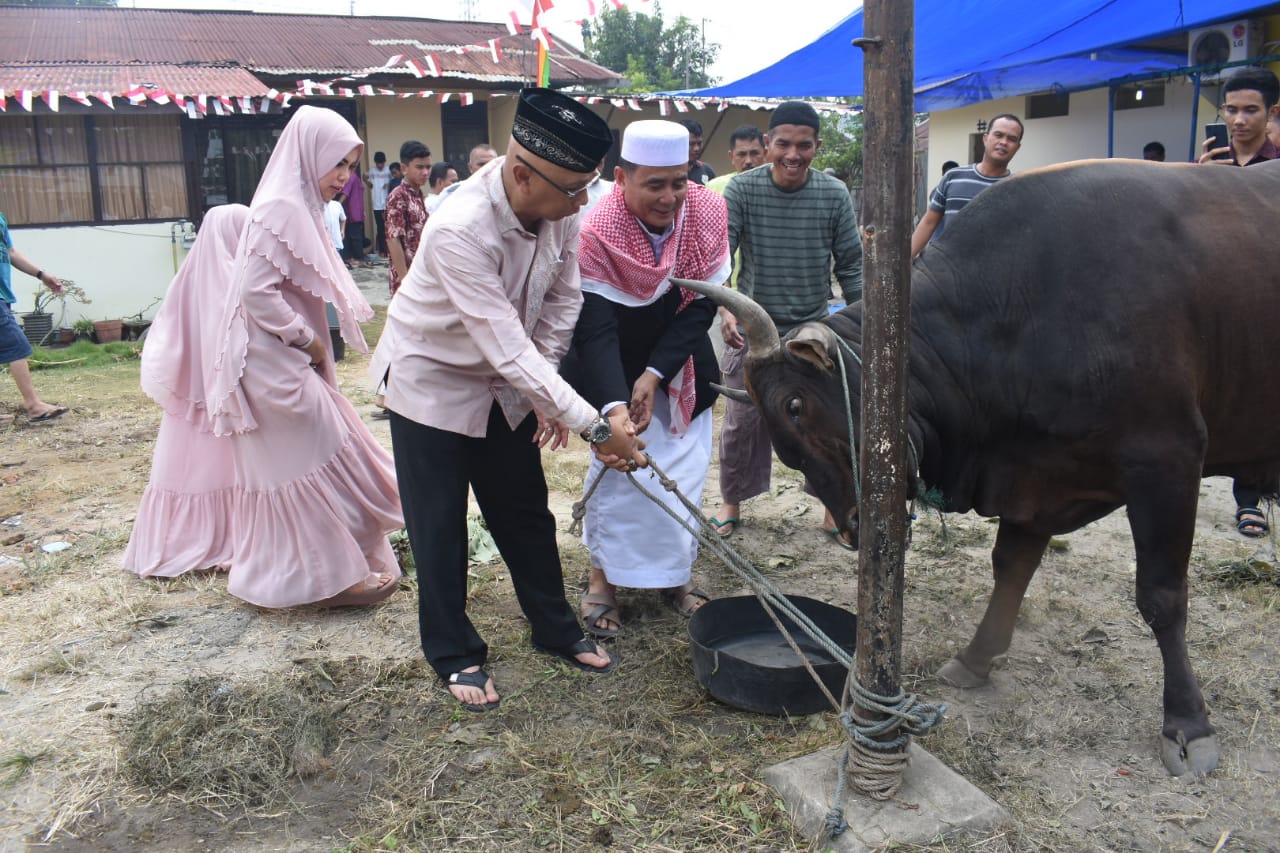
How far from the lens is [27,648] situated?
3988 millimetres

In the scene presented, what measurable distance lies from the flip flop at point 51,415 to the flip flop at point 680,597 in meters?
5.79

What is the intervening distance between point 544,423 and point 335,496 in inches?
54.1

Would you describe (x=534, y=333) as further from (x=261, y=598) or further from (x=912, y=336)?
(x=261, y=598)

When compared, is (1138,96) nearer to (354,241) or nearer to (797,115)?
(797,115)

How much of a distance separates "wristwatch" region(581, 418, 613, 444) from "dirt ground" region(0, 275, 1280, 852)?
0.95 m

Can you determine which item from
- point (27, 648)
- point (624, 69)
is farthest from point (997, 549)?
point (624, 69)

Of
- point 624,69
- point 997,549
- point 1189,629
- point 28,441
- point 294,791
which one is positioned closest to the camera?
point 294,791

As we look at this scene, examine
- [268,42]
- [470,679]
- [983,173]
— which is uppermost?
[268,42]

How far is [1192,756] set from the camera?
121 inches

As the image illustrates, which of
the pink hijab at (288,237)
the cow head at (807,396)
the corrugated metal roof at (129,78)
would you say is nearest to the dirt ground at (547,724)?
the cow head at (807,396)

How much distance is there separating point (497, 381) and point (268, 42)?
15.9m

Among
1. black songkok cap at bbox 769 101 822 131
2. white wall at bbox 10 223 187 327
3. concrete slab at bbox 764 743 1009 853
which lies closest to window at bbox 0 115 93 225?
white wall at bbox 10 223 187 327

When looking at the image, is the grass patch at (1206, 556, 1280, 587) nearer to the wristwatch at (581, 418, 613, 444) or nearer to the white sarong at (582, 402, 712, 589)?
the white sarong at (582, 402, 712, 589)

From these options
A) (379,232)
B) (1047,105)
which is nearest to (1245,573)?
(1047,105)
